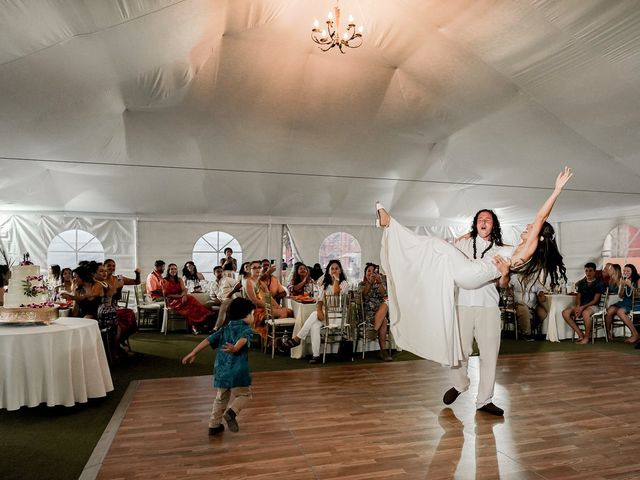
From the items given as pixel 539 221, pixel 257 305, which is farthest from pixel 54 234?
pixel 539 221

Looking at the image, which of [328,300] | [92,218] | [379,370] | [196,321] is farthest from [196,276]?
[379,370]

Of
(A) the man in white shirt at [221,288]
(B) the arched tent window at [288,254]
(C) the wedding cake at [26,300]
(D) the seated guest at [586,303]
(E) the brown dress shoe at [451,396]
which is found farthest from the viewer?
(B) the arched tent window at [288,254]

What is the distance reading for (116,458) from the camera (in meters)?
3.06

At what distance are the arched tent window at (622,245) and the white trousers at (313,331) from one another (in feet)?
25.2

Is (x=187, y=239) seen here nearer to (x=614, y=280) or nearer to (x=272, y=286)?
Answer: (x=272, y=286)

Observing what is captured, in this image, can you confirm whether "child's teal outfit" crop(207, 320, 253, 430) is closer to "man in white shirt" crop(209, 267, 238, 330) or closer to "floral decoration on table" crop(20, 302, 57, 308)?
"floral decoration on table" crop(20, 302, 57, 308)

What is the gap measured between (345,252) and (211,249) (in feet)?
10.7

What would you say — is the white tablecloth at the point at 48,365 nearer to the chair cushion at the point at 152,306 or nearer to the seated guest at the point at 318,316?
the seated guest at the point at 318,316

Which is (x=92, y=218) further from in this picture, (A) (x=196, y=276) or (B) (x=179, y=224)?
(A) (x=196, y=276)

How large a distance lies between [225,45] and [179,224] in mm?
5325

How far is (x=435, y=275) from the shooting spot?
3752mm

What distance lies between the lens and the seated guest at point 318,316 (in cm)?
615

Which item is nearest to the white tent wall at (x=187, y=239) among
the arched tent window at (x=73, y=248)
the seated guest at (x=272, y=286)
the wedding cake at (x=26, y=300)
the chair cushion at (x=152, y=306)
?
the arched tent window at (x=73, y=248)

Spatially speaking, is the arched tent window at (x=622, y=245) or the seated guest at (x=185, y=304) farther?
the arched tent window at (x=622, y=245)
